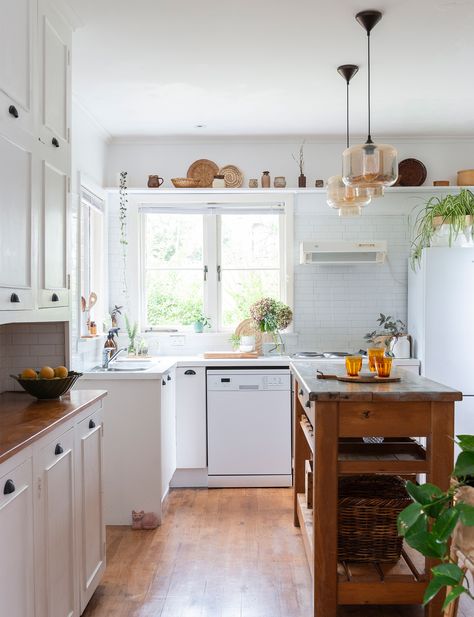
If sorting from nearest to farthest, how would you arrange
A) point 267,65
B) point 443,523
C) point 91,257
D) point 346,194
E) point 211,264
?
point 443,523
point 346,194
point 267,65
point 91,257
point 211,264

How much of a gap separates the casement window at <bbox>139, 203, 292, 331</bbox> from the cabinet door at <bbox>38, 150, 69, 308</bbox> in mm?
2510

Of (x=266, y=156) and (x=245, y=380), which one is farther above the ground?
(x=266, y=156)

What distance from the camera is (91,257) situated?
5262mm

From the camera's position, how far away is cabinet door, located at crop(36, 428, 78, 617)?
2219mm

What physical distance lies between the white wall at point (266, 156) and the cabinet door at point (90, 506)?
320cm

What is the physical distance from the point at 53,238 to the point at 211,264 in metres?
2.79

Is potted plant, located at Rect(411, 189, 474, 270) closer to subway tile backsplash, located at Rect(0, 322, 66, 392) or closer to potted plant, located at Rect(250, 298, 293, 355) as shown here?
potted plant, located at Rect(250, 298, 293, 355)

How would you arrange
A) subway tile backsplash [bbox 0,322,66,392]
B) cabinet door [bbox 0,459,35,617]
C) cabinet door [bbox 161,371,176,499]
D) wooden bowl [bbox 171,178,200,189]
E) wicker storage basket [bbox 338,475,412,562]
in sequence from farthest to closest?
wooden bowl [bbox 171,178,200,189]
cabinet door [bbox 161,371,176,499]
subway tile backsplash [bbox 0,322,66,392]
wicker storage basket [bbox 338,475,412,562]
cabinet door [bbox 0,459,35,617]

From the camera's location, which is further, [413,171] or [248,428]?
[413,171]

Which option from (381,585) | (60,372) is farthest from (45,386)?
(381,585)

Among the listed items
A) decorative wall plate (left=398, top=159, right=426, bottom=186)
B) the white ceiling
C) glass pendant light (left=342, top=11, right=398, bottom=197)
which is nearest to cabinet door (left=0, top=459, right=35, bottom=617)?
glass pendant light (left=342, top=11, right=398, bottom=197)

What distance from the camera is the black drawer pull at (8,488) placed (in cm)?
187

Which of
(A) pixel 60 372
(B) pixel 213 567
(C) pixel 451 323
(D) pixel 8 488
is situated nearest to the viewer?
(D) pixel 8 488

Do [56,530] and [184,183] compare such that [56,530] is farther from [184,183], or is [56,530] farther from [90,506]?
[184,183]
